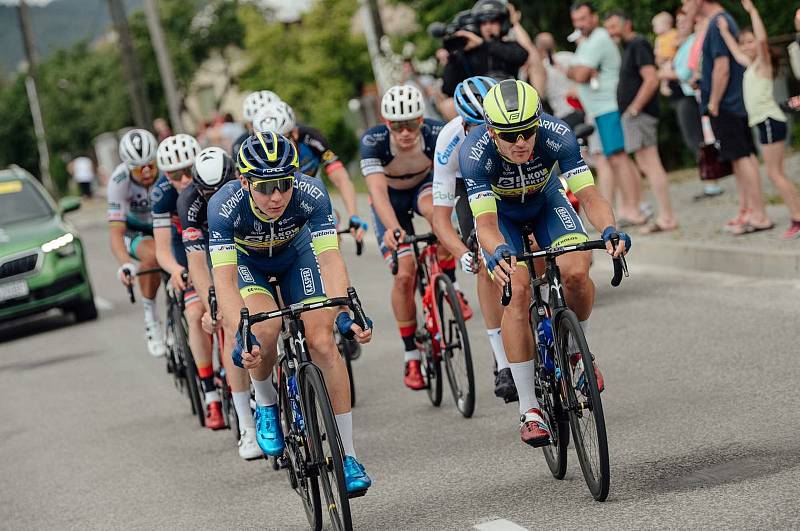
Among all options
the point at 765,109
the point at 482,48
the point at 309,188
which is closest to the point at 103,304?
the point at 482,48

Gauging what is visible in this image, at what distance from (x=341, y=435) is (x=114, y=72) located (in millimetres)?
65330

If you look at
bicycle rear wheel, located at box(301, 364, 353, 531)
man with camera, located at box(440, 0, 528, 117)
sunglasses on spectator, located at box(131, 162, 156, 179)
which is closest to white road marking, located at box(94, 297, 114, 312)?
sunglasses on spectator, located at box(131, 162, 156, 179)

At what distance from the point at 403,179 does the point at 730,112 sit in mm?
4495

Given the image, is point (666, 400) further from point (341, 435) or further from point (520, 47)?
point (520, 47)

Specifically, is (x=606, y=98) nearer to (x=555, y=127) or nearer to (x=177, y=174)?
(x=177, y=174)

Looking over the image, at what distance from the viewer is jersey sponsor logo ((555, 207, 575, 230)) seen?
7305 millimetres

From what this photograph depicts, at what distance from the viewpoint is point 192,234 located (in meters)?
8.73

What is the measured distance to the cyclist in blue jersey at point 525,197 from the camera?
679cm

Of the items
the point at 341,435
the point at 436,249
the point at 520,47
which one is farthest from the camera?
the point at 520,47

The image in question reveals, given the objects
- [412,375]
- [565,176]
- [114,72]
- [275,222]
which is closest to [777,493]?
[565,176]

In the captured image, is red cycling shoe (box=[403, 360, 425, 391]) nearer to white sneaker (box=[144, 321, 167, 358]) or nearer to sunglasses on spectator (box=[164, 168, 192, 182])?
sunglasses on spectator (box=[164, 168, 192, 182])

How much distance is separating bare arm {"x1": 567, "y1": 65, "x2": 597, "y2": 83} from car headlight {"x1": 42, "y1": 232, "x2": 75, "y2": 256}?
22.1 feet

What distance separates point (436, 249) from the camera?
31.3 ft

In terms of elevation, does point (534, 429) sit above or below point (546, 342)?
below
